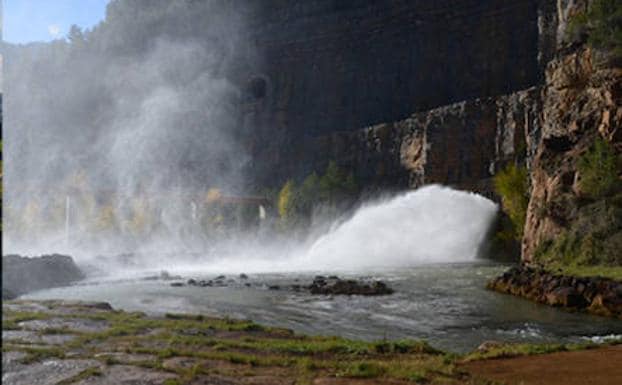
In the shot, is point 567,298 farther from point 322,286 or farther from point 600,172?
point 600,172

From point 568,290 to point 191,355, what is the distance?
16430 mm

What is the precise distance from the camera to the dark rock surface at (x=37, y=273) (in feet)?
107

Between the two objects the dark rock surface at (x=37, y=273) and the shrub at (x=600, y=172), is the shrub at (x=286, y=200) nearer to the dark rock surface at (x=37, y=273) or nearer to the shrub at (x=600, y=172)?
the dark rock surface at (x=37, y=273)

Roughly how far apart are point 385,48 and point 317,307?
82.8 metres

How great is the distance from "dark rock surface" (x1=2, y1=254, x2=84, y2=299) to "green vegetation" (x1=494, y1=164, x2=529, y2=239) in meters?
37.5

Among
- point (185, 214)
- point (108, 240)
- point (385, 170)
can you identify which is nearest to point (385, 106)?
point (385, 170)

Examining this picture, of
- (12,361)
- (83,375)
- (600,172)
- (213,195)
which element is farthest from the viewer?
(213,195)

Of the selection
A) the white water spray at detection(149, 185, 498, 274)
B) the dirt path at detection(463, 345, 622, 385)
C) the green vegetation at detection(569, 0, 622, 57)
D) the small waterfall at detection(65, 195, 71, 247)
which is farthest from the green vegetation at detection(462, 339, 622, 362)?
the small waterfall at detection(65, 195, 71, 247)

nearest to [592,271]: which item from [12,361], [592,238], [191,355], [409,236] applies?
[592,238]

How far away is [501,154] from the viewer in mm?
69375

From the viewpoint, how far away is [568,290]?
23.0 metres

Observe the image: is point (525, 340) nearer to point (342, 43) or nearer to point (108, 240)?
point (108, 240)

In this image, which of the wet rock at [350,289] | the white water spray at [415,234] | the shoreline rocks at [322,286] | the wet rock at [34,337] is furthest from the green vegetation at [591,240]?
the wet rock at [34,337]

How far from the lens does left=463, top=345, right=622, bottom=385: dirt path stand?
10.7 metres
